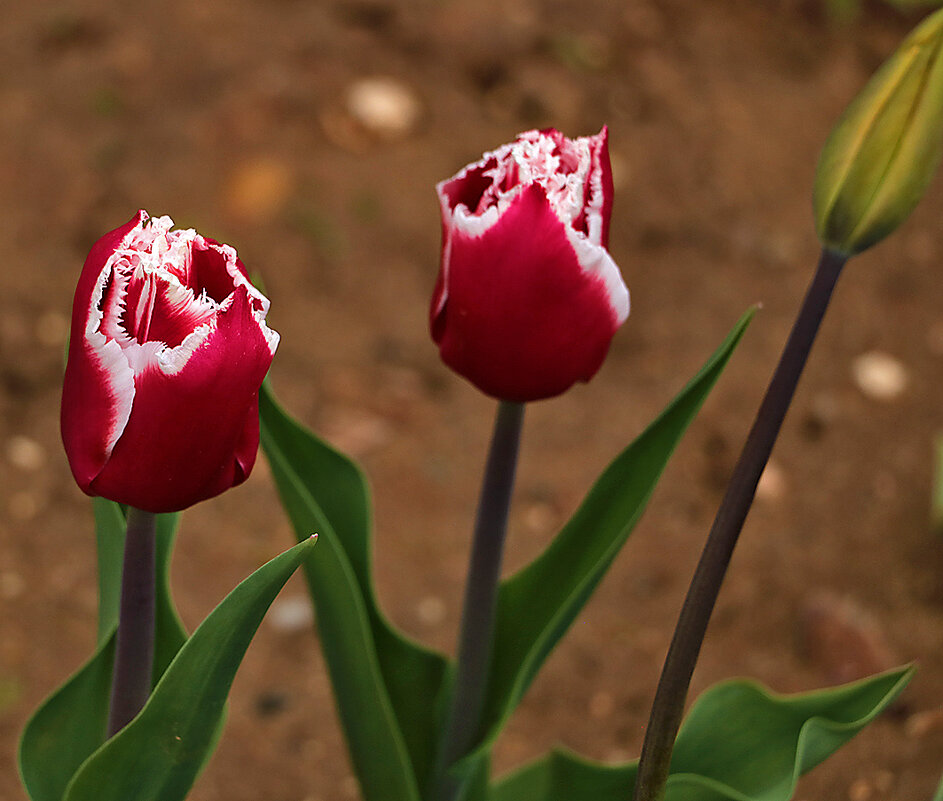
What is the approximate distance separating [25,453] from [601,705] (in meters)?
0.76

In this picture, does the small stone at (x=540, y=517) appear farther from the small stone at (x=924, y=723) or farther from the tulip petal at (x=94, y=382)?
the tulip petal at (x=94, y=382)

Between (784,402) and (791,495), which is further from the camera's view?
(791,495)

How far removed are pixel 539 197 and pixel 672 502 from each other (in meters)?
0.96

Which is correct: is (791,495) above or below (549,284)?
below

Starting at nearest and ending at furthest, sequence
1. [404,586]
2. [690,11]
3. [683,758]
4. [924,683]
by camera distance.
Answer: [683,758] → [924,683] → [404,586] → [690,11]

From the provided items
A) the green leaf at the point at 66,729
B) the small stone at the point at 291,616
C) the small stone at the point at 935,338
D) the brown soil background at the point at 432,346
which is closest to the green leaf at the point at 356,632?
the green leaf at the point at 66,729

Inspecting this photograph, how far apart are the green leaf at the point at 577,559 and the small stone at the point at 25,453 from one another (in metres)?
0.82

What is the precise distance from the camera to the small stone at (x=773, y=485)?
157 cm

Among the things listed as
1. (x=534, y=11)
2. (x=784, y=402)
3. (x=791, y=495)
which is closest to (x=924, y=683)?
(x=791, y=495)

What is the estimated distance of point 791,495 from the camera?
5.15ft

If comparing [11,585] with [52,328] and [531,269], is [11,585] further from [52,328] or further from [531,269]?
[531,269]

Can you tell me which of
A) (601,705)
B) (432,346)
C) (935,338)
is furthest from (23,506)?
(935,338)

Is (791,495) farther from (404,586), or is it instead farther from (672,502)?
(404,586)

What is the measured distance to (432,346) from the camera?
1714 mm
